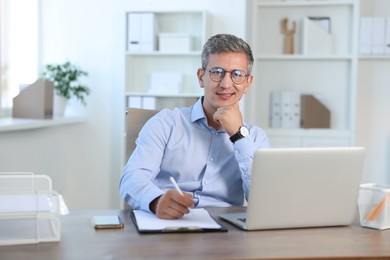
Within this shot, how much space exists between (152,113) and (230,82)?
48 centimetres

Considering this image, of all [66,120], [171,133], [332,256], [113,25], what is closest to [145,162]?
[171,133]

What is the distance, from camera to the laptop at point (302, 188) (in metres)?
1.52

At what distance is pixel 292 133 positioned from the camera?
4.53 m

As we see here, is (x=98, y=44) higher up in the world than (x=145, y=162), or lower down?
higher up

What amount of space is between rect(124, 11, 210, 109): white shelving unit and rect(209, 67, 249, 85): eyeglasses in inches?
88.1

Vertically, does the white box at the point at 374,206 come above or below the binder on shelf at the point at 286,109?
below

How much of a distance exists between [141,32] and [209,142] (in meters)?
2.26

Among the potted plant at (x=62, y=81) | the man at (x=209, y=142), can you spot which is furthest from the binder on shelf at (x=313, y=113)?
the man at (x=209, y=142)

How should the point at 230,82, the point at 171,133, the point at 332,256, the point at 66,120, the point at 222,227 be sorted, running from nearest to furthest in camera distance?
the point at 332,256
the point at 222,227
the point at 230,82
the point at 171,133
the point at 66,120

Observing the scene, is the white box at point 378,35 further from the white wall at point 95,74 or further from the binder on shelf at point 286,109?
the white wall at point 95,74

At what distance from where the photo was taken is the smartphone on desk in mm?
1564

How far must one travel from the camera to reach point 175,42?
4219 millimetres

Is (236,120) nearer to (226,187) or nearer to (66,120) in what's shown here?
(226,187)

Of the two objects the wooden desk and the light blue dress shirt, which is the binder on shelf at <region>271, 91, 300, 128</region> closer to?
the light blue dress shirt
